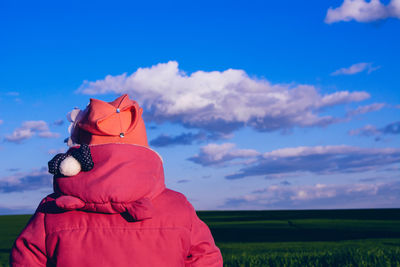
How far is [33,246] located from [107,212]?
0.56 m

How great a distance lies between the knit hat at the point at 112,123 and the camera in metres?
2.72

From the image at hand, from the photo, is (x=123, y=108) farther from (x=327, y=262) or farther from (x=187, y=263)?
(x=327, y=262)

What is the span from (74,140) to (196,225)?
100 centimetres

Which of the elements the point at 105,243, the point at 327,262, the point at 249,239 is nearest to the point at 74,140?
the point at 105,243

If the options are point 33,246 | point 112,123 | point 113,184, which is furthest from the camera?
point 112,123

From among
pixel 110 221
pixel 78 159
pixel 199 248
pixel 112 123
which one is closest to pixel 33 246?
pixel 110 221

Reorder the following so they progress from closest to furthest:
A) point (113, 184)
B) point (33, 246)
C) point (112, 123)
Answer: point (113, 184) < point (33, 246) < point (112, 123)

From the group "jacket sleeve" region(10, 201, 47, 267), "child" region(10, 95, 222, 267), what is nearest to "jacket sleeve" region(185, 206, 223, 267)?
"child" region(10, 95, 222, 267)

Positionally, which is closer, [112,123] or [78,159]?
[78,159]

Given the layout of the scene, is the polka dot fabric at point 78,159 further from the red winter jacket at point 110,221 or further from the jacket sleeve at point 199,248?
the jacket sleeve at point 199,248

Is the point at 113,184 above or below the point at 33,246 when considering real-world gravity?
above

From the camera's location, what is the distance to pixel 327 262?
780cm

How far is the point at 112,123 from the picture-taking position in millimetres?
2752

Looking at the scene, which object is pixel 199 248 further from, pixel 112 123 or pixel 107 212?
pixel 112 123
